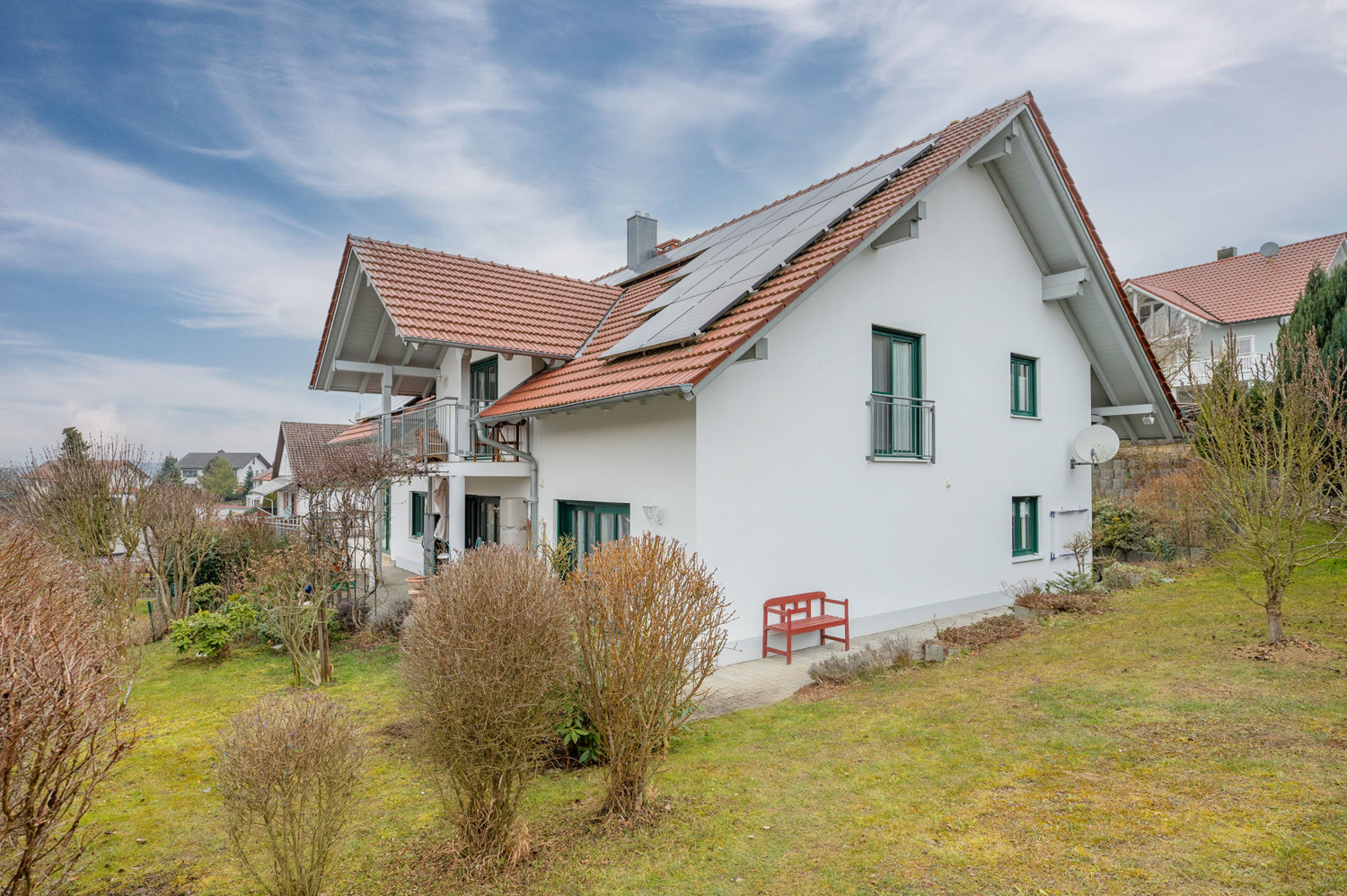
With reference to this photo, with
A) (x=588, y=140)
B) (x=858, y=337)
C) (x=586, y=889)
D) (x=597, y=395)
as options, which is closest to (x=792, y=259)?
(x=858, y=337)

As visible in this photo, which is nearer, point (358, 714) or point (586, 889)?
point (586, 889)

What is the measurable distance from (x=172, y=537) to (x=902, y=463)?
13571 mm


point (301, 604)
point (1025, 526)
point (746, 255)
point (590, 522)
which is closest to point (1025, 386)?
point (1025, 526)

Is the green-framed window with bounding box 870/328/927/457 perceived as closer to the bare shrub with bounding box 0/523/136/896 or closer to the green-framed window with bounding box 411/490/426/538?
the bare shrub with bounding box 0/523/136/896

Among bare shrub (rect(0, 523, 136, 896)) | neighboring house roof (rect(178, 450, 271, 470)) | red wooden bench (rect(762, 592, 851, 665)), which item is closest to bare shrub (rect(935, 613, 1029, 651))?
red wooden bench (rect(762, 592, 851, 665))

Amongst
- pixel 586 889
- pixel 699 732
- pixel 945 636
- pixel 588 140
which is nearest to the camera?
pixel 586 889

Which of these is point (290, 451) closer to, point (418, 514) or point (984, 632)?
point (418, 514)

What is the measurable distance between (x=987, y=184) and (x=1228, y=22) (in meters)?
4.29

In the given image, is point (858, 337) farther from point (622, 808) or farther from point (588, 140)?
point (588, 140)

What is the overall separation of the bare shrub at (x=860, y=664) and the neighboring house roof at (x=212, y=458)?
124850mm

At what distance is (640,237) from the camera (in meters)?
19.2

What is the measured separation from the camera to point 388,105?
14.1m

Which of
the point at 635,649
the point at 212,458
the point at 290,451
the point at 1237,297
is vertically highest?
the point at 1237,297

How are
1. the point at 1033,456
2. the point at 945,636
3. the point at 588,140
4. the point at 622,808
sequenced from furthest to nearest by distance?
the point at 588,140
the point at 1033,456
the point at 945,636
the point at 622,808
